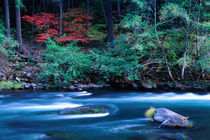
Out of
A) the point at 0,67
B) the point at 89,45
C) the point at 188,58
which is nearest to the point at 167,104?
the point at 188,58

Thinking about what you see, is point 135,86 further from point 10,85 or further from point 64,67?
point 10,85

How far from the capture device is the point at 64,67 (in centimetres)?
1366

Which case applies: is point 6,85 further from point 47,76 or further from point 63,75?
point 63,75

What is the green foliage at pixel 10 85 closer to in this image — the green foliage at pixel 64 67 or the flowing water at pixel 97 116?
the flowing water at pixel 97 116

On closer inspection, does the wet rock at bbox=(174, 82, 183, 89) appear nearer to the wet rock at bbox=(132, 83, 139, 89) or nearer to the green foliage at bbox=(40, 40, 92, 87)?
the wet rock at bbox=(132, 83, 139, 89)

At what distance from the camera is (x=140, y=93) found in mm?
12391

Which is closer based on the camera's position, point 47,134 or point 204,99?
point 47,134

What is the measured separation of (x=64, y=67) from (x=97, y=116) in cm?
677

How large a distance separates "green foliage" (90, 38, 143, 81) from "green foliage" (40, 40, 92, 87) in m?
0.90

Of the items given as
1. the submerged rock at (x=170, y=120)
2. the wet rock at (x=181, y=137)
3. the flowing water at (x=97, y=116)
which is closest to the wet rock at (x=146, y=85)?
the flowing water at (x=97, y=116)

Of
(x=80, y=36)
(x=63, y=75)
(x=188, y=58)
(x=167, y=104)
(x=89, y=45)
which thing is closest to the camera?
(x=167, y=104)

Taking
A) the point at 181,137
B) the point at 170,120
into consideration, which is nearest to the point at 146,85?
the point at 170,120

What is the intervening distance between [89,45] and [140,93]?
10050 millimetres

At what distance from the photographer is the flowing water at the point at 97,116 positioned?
5.86m
